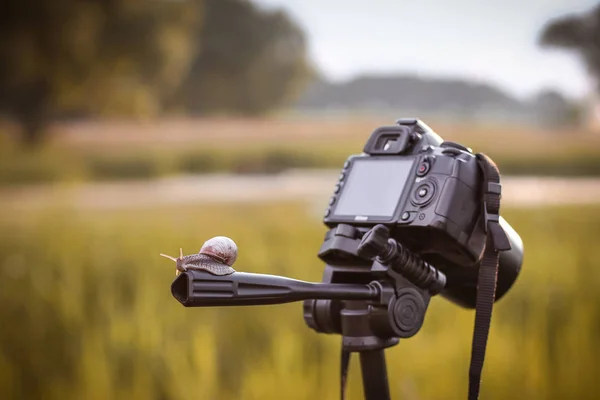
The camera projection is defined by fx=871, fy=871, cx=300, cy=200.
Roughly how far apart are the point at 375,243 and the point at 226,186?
2.64 m

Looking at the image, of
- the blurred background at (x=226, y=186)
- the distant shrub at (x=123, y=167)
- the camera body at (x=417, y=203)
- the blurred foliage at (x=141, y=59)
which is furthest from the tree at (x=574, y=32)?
the camera body at (x=417, y=203)

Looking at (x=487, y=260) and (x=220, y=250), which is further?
(x=487, y=260)

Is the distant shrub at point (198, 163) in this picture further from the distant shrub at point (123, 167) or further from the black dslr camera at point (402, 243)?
the black dslr camera at point (402, 243)

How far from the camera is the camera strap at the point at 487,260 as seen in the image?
3.79ft

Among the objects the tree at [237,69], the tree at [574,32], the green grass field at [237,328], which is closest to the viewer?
the green grass field at [237,328]

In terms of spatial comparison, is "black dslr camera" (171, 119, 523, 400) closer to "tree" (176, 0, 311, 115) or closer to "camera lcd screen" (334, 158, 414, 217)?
"camera lcd screen" (334, 158, 414, 217)

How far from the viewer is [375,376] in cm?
126

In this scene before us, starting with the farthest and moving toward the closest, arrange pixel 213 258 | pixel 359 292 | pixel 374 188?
pixel 374 188 → pixel 359 292 → pixel 213 258

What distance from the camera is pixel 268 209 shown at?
3.58 meters

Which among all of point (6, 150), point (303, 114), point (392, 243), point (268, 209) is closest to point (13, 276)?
point (6, 150)

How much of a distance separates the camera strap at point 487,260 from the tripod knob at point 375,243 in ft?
0.51

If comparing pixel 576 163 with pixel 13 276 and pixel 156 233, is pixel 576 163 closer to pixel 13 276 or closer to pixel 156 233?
pixel 156 233

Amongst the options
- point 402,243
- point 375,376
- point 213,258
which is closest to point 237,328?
point 375,376

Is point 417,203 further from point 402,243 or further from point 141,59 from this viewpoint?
point 141,59
